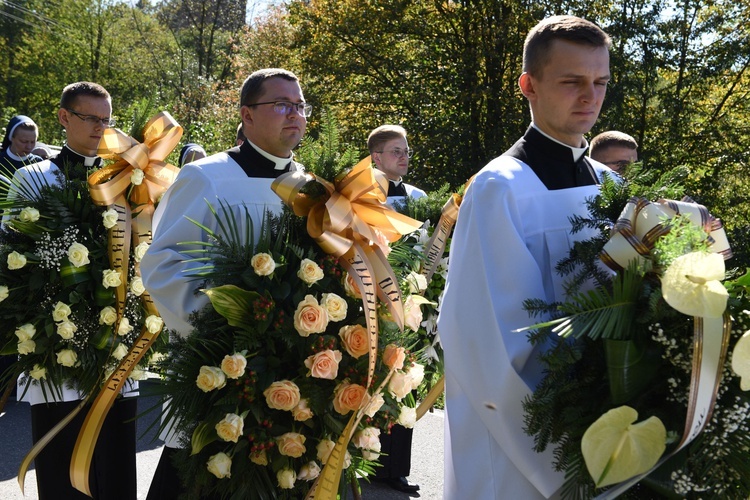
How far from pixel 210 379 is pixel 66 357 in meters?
1.69

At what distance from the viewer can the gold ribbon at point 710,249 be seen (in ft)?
7.27

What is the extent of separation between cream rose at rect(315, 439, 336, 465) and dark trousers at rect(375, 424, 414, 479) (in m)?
2.91

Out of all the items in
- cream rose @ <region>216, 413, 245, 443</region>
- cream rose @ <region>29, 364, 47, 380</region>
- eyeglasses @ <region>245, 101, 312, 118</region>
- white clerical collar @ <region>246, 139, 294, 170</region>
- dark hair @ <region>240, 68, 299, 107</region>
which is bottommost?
cream rose @ <region>29, 364, 47, 380</region>

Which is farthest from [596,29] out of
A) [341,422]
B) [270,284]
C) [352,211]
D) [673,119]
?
[673,119]

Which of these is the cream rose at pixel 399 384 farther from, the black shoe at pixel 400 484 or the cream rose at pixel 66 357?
the black shoe at pixel 400 484

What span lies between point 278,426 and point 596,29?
1.90m

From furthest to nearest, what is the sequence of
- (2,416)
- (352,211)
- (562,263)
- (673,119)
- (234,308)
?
(673,119) → (2,416) → (352,211) → (234,308) → (562,263)

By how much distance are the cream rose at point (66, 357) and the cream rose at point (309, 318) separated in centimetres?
185

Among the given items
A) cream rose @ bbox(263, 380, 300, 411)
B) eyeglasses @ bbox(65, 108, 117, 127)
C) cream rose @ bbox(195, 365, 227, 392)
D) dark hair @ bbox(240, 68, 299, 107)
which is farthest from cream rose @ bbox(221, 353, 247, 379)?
eyeglasses @ bbox(65, 108, 117, 127)

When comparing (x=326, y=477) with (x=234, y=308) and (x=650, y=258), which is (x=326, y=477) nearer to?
(x=234, y=308)

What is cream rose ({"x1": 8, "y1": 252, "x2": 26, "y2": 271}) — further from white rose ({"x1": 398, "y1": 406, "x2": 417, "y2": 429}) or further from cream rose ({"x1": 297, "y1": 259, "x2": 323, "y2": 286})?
white rose ({"x1": 398, "y1": 406, "x2": 417, "y2": 429})

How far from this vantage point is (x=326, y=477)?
138 inches

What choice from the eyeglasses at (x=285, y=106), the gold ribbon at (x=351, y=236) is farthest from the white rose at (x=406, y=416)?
the eyeglasses at (x=285, y=106)

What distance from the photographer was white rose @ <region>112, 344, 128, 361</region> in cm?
480
